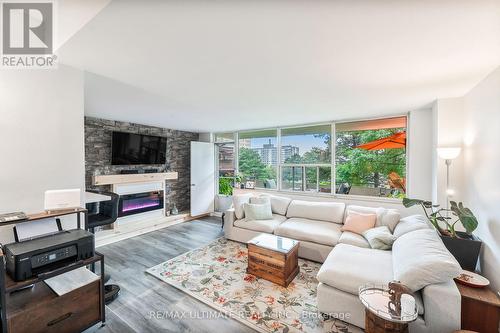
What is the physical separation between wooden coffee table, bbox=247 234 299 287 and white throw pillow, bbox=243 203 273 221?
939 millimetres

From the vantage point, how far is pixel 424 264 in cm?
165

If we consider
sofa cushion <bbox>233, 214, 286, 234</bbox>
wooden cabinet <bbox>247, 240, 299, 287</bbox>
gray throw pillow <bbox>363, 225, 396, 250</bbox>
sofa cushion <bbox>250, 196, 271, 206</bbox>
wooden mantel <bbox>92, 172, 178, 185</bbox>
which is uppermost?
wooden mantel <bbox>92, 172, 178, 185</bbox>

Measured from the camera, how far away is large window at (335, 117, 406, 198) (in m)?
3.75

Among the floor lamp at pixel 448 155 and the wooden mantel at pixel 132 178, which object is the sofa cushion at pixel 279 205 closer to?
the floor lamp at pixel 448 155

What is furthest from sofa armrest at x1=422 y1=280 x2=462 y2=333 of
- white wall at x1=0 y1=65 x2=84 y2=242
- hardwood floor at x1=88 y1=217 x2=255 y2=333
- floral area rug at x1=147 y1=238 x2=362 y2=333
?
white wall at x1=0 y1=65 x2=84 y2=242

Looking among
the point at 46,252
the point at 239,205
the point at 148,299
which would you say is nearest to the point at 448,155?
the point at 239,205

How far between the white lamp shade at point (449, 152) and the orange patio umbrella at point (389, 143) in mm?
1135

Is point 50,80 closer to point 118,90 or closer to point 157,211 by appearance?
point 118,90

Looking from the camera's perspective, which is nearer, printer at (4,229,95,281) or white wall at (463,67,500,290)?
printer at (4,229,95,281)

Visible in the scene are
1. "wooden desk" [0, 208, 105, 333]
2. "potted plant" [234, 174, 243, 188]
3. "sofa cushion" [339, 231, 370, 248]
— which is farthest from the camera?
"potted plant" [234, 174, 243, 188]

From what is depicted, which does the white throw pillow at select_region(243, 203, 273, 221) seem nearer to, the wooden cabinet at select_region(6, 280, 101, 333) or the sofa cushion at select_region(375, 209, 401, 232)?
the sofa cushion at select_region(375, 209, 401, 232)

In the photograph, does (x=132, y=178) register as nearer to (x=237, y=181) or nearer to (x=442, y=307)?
(x=237, y=181)

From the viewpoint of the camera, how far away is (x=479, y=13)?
1.18 metres

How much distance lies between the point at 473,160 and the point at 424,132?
1.14 metres
